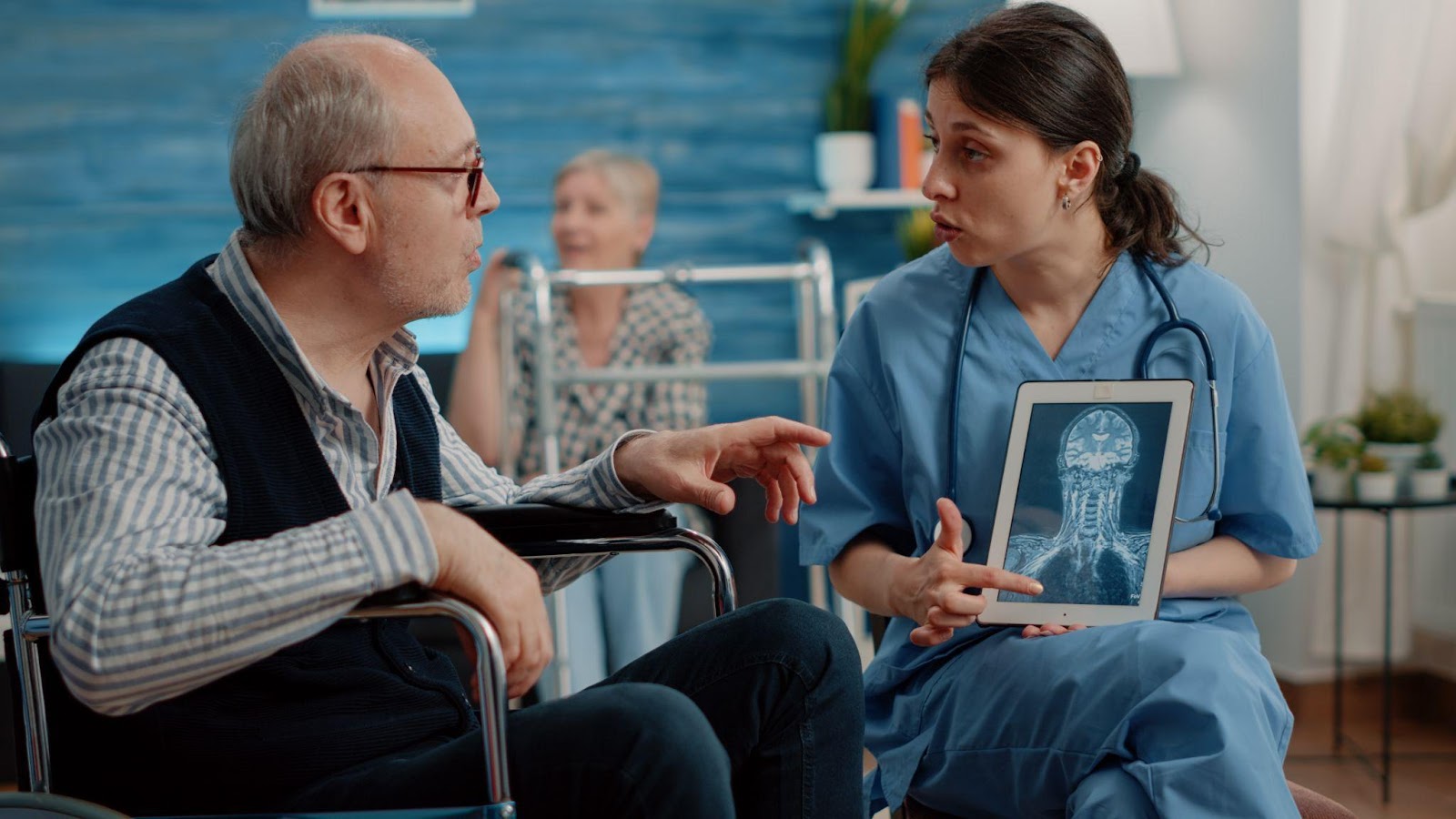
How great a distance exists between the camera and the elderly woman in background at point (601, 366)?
2.87 meters

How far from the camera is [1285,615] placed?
308 centimetres

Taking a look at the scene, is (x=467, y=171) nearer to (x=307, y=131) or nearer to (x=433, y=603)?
(x=307, y=131)

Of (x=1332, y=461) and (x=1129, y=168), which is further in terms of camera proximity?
(x=1332, y=461)

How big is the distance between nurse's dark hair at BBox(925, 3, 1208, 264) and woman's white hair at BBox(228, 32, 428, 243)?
60 cm

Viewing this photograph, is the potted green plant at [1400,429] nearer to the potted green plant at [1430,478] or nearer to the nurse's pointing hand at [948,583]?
the potted green plant at [1430,478]

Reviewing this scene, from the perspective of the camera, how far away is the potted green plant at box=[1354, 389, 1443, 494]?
2666mm

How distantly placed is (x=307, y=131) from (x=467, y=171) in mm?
142

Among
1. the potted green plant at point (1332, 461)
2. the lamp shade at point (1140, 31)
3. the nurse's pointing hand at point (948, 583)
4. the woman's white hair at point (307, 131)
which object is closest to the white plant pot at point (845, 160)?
the lamp shade at point (1140, 31)

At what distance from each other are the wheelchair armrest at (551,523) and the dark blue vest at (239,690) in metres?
0.15

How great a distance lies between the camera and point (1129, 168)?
155cm

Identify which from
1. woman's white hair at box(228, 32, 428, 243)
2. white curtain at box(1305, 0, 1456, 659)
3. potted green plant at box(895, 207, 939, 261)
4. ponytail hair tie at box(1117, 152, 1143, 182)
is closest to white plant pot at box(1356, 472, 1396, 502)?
white curtain at box(1305, 0, 1456, 659)

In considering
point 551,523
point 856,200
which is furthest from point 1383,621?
point 551,523

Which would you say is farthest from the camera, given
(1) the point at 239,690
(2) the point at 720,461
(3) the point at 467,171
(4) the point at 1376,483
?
(4) the point at 1376,483

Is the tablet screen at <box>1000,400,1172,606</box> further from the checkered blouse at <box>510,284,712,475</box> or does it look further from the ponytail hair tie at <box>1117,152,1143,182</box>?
the checkered blouse at <box>510,284,712,475</box>
